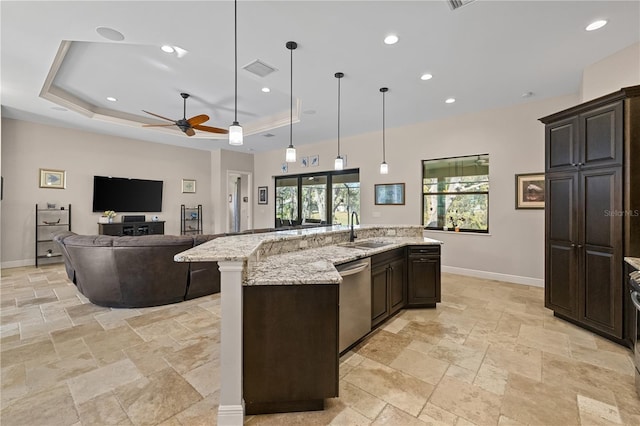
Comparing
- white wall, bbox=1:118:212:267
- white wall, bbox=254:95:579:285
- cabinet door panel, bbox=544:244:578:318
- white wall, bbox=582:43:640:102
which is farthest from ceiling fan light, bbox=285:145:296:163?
white wall, bbox=1:118:212:267

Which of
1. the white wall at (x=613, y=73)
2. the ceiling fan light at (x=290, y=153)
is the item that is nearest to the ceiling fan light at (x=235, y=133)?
the ceiling fan light at (x=290, y=153)

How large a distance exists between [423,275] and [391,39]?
2787 millimetres

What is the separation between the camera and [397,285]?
3.33 meters

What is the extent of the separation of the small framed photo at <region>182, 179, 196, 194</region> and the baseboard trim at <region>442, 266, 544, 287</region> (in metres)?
7.22

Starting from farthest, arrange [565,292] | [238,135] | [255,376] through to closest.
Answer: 1. [565,292]
2. [238,135]
3. [255,376]

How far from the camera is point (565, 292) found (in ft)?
10.3

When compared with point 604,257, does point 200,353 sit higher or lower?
lower

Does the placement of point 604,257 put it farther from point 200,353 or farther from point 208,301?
point 208,301

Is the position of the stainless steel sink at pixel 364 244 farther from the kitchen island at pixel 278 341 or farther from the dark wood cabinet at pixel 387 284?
the kitchen island at pixel 278 341

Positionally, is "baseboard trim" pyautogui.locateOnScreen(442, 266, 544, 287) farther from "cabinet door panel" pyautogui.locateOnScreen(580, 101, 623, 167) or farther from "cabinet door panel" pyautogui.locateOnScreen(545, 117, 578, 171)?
"cabinet door panel" pyautogui.locateOnScreen(580, 101, 623, 167)

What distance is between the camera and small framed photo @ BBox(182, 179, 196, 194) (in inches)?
320

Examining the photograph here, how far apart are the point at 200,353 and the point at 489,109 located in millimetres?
5717

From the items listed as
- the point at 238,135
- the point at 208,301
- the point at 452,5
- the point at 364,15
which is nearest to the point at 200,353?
the point at 208,301

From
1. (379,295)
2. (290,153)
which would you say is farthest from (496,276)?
(290,153)
